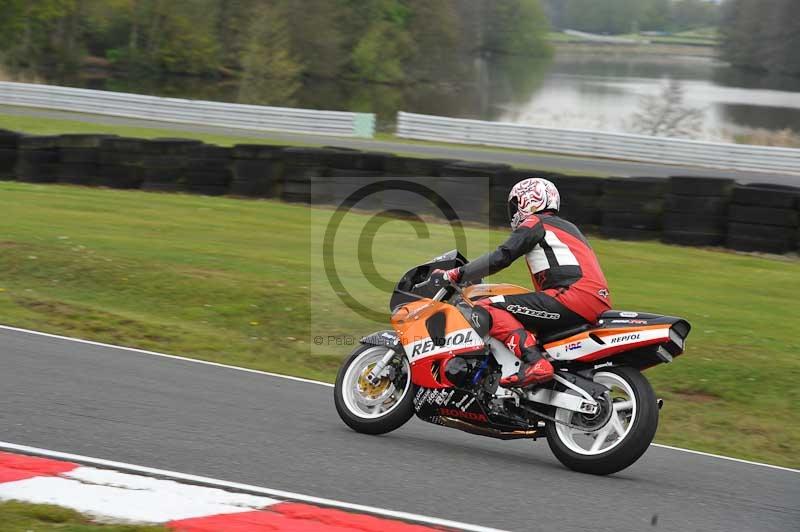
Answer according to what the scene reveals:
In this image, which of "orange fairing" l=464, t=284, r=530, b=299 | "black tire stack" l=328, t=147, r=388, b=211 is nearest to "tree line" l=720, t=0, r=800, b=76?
"black tire stack" l=328, t=147, r=388, b=211

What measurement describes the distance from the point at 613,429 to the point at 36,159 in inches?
590

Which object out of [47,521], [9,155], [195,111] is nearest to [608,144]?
[195,111]

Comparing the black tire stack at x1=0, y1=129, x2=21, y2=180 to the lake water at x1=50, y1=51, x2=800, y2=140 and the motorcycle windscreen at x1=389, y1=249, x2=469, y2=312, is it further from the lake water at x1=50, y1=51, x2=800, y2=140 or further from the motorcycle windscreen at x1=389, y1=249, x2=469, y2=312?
the lake water at x1=50, y1=51, x2=800, y2=140

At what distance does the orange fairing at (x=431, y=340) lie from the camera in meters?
6.70

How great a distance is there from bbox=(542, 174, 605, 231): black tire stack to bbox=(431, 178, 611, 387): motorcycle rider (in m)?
9.64

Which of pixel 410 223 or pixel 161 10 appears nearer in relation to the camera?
pixel 410 223

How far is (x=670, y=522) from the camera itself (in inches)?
208

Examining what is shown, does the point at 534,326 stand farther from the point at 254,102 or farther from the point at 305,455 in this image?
the point at 254,102

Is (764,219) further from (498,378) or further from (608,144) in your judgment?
(608,144)

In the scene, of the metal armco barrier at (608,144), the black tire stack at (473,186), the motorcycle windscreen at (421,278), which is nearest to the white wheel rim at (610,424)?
the motorcycle windscreen at (421,278)

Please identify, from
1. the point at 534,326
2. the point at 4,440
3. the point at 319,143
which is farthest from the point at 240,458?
the point at 319,143

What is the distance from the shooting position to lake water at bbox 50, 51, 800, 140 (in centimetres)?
5125

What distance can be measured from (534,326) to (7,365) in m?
4.29

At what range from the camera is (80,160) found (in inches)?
733
